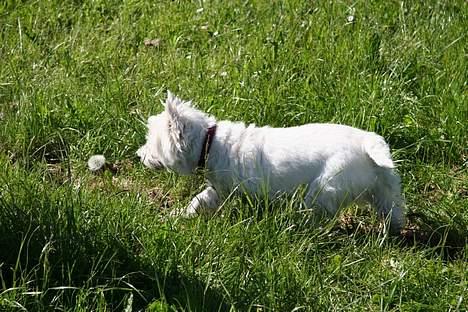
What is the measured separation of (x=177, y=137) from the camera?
468 cm

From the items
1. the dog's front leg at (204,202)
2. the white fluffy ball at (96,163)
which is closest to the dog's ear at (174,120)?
the dog's front leg at (204,202)

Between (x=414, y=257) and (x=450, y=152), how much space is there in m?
1.10

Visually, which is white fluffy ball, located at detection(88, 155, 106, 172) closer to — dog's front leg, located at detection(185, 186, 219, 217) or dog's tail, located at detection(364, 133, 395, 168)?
dog's front leg, located at detection(185, 186, 219, 217)

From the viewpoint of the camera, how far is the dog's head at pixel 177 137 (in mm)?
4668

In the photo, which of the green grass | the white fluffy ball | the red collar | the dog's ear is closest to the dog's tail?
the green grass

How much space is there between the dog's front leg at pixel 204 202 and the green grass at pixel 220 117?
169 millimetres

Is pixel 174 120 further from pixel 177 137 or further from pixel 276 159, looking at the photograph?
pixel 276 159

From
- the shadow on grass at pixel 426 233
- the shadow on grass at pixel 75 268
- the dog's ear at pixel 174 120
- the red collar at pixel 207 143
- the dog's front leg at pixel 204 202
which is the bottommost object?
the shadow on grass at pixel 426 233

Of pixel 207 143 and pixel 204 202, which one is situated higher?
pixel 207 143

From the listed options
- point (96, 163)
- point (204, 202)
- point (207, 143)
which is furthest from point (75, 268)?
point (96, 163)

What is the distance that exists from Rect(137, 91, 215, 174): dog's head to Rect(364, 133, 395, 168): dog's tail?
853 millimetres

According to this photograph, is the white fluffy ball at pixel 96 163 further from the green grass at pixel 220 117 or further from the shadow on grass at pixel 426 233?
the shadow on grass at pixel 426 233

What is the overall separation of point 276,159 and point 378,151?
52 cm

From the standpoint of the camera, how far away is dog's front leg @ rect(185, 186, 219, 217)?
4574mm
